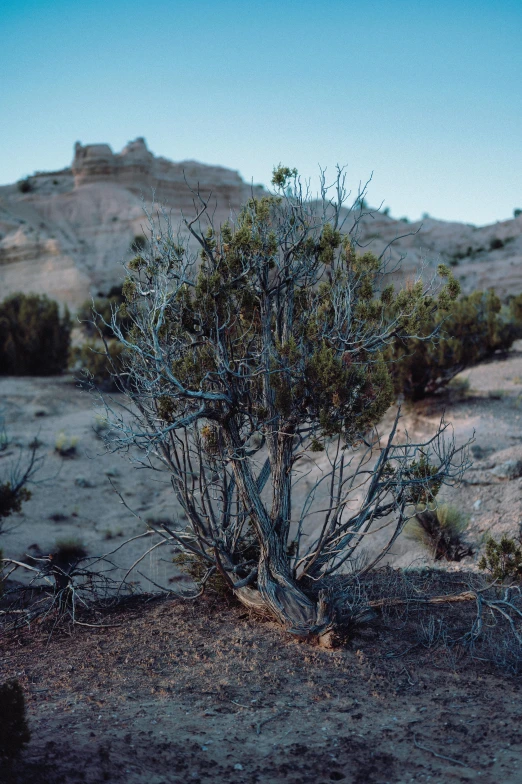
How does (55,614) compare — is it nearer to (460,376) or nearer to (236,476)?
(236,476)

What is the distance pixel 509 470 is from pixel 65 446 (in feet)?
30.2

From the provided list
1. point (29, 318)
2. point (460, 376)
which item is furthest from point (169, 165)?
point (460, 376)

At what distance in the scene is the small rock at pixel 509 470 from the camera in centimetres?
1087

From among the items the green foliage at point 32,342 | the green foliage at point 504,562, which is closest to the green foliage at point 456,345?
the green foliage at point 504,562

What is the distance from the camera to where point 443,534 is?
861 centimetres

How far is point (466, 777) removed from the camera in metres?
3.64

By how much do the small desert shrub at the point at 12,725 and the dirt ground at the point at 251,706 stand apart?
0.15m

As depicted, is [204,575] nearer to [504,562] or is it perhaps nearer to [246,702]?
[246,702]

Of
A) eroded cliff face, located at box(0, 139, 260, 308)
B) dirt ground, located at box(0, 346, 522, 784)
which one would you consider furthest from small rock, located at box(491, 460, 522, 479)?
eroded cliff face, located at box(0, 139, 260, 308)

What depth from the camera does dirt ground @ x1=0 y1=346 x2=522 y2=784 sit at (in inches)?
146

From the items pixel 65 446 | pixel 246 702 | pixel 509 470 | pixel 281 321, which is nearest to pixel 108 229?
pixel 65 446

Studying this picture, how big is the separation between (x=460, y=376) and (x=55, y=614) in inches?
534

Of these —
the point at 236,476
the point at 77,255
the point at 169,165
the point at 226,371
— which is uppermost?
the point at 169,165

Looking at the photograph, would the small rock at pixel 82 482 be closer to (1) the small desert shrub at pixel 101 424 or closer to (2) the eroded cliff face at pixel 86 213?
(1) the small desert shrub at pixel 101 424
